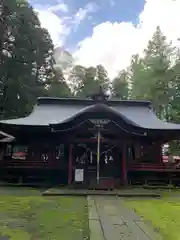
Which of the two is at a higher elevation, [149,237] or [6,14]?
[6,14]

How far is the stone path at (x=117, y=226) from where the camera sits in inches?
197

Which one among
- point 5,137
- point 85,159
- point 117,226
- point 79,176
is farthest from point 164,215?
point 5,137

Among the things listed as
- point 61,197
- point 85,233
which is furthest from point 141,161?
point 85,233

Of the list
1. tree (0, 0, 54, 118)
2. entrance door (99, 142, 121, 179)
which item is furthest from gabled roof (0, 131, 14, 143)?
tree (0, 0, 54, 118)

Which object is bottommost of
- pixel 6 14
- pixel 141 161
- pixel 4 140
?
pixel 141 161

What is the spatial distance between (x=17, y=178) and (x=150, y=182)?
7.21m

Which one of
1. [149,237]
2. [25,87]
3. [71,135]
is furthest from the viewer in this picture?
[25,87]

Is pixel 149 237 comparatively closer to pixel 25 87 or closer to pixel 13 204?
pixel 13 204

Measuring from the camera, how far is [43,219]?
6.68 m

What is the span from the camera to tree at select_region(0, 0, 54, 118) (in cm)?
2584

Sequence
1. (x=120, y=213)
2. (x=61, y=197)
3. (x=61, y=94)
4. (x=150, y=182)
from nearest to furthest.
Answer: (x=120, y=213) → (x=61, y=197) → (x=150, y=182) → (x=61, y=94)

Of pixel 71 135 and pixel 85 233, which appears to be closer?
pixel 85 233

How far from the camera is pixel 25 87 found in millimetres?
26031

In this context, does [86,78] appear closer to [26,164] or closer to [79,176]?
[26,164]
